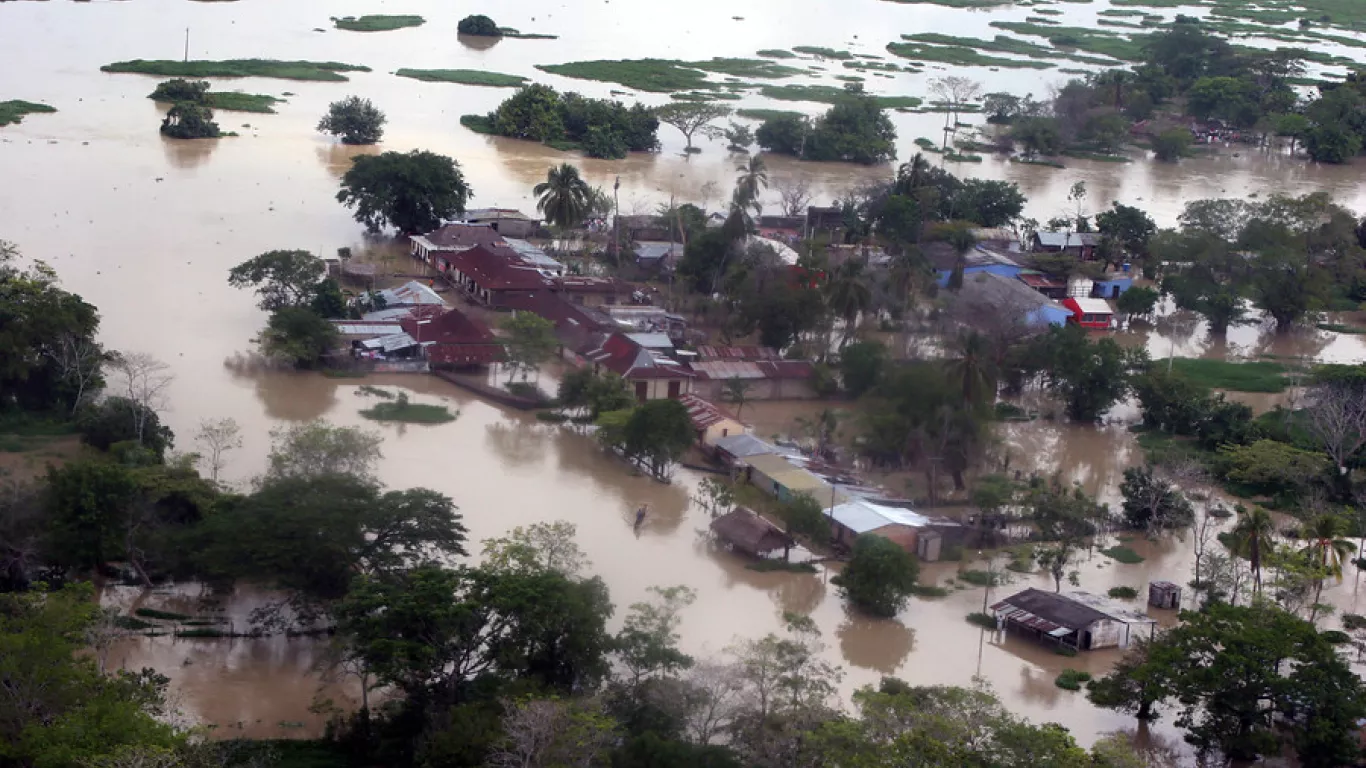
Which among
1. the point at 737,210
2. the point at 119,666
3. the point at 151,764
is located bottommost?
the point at 119,666

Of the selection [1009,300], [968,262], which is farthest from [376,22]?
[1009,300]

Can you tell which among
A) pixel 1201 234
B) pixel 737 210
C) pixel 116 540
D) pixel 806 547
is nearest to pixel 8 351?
pixel 116 540

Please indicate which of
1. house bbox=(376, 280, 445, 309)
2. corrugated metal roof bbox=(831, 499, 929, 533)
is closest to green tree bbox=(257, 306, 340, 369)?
house bbox=(376, 280, 445, 309)

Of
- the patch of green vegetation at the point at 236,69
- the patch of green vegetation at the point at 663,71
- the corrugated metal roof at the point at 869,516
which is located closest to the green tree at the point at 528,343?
the corrugated metal roof at the point at 869,516

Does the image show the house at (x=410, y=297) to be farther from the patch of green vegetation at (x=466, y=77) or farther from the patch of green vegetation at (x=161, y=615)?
the patch of green vegetation at (x=466, y=77)

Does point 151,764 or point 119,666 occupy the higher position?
point 151,764

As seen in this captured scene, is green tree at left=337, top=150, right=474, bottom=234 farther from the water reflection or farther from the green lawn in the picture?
the water reflection

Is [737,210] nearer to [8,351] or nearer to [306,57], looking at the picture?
[8,351]
